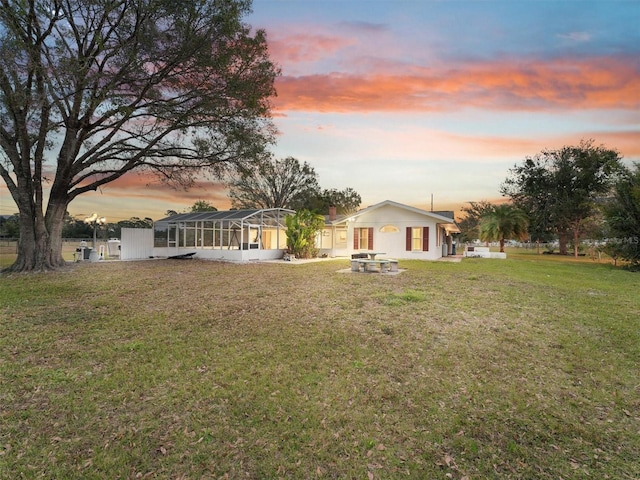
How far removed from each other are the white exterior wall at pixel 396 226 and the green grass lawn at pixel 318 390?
47.5 feet

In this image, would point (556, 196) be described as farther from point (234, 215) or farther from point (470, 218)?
point (234, 215)

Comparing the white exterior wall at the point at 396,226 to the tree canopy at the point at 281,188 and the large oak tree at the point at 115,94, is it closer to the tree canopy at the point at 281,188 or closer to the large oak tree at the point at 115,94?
the large oak tree at the point at 115,94

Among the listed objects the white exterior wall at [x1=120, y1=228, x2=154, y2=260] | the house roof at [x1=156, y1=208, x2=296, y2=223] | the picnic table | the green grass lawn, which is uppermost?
the house roof at [x1=156, y1=208, x2=296, y2=223]

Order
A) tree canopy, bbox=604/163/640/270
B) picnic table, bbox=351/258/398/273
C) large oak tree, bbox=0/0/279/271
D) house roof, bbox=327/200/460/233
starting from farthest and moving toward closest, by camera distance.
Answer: house roof, bbox=327/200/460/233, tree canopy, bbox=604/163/640/270, picnic table, bbox=351/258/398/273, large oak tree, bbox=0/0/279/271

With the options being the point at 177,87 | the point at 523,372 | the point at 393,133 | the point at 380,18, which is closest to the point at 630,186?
the point at 393,133

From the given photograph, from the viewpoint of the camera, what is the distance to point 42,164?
14.1 m

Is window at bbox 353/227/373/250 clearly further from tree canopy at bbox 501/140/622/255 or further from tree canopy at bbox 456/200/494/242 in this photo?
tree canopy at bbox 456/200/494/242

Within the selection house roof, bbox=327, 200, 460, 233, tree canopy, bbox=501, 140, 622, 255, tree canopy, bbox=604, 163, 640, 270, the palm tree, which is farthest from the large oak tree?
tree canopy, bbox=501, 140, 622, 255

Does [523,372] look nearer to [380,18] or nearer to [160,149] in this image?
[380,18]

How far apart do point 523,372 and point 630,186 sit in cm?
2218

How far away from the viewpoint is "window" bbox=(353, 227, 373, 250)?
24.5m

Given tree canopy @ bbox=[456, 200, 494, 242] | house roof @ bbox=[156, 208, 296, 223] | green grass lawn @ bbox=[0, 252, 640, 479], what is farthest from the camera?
tree canopy @ bbox=[456, 200, 494, 242]

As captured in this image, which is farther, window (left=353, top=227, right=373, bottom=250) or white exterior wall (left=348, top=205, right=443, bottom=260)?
window (left=353, top=227, right=373, bottom=250)

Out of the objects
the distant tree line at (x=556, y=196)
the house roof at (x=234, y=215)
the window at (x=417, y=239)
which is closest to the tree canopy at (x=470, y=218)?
the distant tree line at (x=556, y=196)
